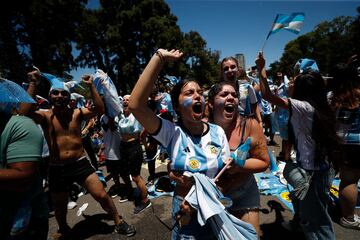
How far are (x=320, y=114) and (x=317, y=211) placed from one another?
0.99 meters

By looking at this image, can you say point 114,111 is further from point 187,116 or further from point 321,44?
point 321,44

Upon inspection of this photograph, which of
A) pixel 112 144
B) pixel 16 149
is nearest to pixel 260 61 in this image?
pixel 16 149

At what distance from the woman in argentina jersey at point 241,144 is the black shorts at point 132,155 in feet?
8.37

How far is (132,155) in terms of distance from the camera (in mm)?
4484

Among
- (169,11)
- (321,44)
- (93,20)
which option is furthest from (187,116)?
(321,44)

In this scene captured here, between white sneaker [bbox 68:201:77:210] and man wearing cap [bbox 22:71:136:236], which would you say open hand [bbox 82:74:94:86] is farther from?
white sneaker [bbox 68:201:77:210]

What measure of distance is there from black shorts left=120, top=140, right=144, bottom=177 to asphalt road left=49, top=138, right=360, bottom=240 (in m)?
0.82

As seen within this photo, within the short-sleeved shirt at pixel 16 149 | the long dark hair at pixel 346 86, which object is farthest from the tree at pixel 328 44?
the short-sleeved shirt at pixel 16 149

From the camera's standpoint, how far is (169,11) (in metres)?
28.8

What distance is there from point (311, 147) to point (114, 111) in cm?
309

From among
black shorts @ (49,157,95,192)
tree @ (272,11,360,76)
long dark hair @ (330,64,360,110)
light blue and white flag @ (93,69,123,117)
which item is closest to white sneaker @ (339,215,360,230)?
long dark hair @ (330,64,360,110)

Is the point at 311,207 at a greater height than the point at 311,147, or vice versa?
the point at 311,147

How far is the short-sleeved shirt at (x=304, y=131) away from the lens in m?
2.39

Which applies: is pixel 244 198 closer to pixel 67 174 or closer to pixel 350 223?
pixel 350 223
